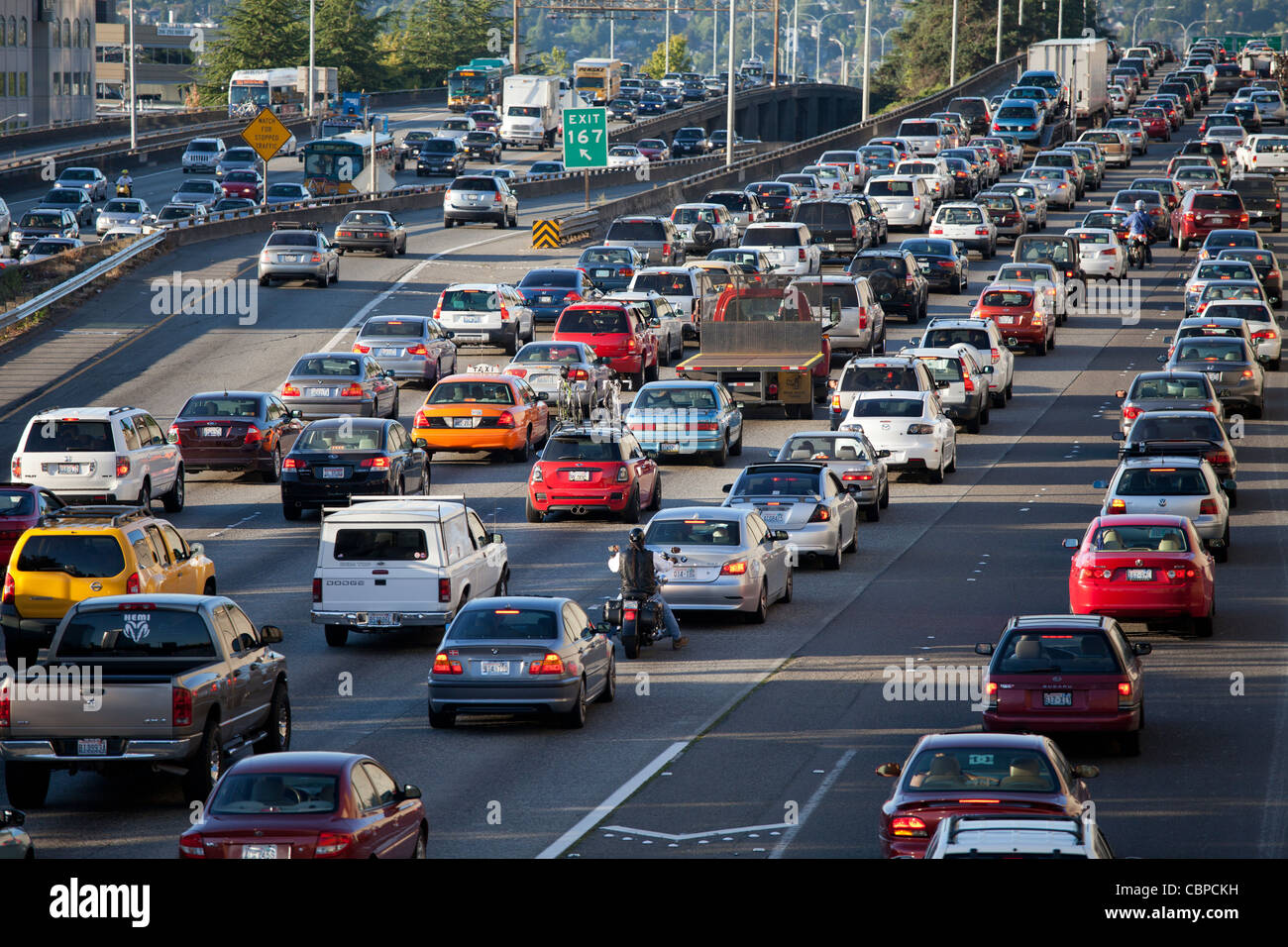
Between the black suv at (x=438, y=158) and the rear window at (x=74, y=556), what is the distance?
243 feet

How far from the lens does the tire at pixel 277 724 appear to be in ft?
64.4

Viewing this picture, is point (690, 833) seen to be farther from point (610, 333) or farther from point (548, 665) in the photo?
point (610, 333)

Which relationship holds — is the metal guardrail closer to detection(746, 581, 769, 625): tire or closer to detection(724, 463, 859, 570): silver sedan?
detection(724, 463, 859, 570): silver sedan

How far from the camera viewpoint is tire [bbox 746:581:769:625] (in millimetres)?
26328

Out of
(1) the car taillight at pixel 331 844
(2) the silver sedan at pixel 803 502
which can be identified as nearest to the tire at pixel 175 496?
(2) the silver sedan at pixel 803 502

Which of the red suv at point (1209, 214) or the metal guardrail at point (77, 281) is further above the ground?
the red suv at point (1209, 214)

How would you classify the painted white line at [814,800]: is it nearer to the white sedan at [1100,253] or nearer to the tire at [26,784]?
the tire at [26,784]

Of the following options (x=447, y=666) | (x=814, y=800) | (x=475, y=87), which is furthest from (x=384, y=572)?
(x=475, y=87)

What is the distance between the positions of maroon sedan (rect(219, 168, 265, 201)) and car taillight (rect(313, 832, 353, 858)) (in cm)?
6636

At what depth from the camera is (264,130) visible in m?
63.6

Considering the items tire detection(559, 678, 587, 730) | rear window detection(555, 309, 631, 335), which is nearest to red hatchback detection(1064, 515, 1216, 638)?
tire detection(559, 678, 587, 730)

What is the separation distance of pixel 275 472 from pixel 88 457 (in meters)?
5.03

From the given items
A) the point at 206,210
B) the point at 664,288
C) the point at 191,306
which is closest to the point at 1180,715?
the point at 664,288

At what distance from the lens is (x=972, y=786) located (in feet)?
51.0
